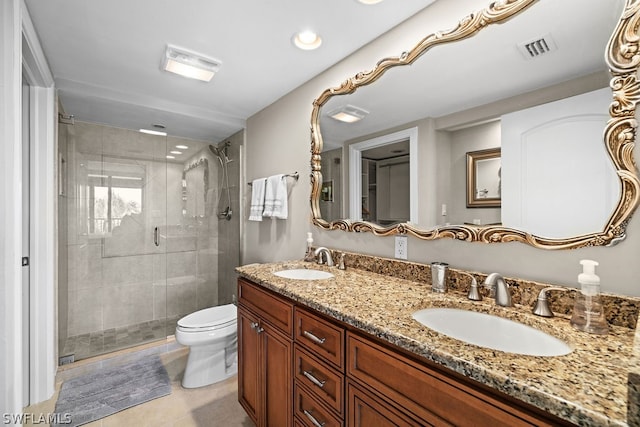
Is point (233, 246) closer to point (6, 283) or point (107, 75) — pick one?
point (107, 75)

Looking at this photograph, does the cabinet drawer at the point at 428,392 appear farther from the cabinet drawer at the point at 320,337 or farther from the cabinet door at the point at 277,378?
the cabinet door at the point at 277,378

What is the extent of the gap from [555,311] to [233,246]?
2.81m

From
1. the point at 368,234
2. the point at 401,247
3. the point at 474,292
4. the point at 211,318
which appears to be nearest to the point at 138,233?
the point at 211,318

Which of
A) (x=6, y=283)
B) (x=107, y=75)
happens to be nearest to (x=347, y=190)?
(x=6, y=283)

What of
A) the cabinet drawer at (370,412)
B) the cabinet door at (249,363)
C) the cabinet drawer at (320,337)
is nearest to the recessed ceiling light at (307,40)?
the cabinet drawer at (320,337)

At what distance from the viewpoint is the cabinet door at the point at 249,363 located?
5.12ft

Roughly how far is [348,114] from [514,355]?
154cm

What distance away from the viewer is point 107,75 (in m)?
2.06

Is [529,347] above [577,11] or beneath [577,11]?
beneath

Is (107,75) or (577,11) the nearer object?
(577,11)

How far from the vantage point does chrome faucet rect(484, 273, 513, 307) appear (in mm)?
1060

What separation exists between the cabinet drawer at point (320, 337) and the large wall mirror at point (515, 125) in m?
0.66

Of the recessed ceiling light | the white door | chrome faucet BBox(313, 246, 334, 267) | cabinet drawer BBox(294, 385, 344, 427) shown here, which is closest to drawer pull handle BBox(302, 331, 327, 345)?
cabinet drawer BBox(294, 385, 344, 427)

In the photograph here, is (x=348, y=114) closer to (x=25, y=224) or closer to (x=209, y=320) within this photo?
(x=209, y=320)
